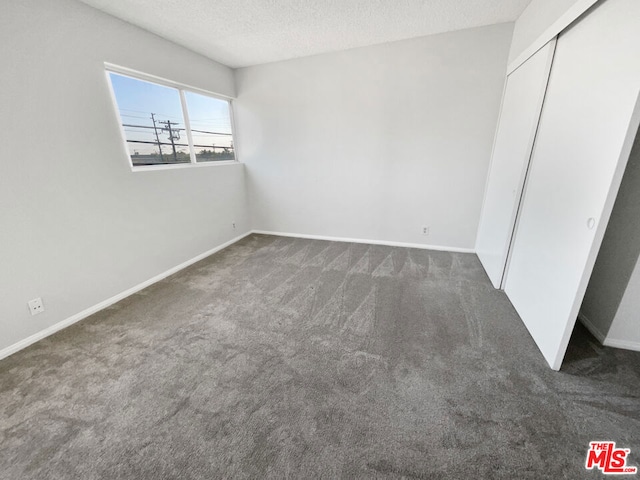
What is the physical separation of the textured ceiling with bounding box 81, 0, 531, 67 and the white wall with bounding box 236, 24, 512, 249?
30cm

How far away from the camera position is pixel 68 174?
2107mm

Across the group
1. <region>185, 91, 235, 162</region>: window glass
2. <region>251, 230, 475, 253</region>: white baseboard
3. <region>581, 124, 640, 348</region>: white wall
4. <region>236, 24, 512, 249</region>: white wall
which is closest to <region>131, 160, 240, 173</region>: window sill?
<region>185, 91, 235, 162</region>: window glass

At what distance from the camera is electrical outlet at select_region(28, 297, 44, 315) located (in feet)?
6.52

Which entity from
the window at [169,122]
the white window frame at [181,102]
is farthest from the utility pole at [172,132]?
the white window frame at [181,102]

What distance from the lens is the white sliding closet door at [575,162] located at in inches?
51.8

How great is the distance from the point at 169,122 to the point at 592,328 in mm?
4551

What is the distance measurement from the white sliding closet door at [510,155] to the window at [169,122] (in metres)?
3.65

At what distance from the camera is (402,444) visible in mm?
1259

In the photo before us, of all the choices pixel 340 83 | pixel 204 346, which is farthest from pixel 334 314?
pixel 340 83

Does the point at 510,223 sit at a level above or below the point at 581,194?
below

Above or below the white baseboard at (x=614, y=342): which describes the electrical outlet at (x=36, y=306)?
above

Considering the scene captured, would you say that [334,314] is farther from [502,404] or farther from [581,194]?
[581,194]

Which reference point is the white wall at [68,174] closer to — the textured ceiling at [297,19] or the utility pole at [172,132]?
the textured ceiling at [297,19]

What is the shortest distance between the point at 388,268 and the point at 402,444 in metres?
2.07
